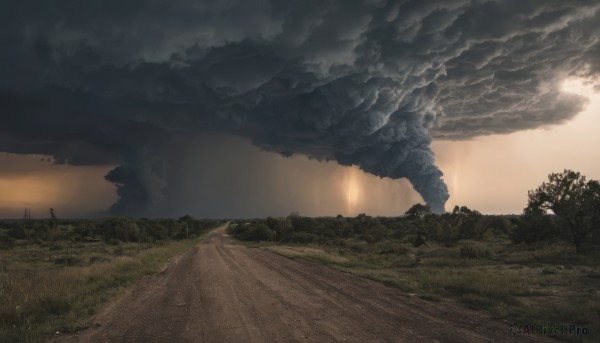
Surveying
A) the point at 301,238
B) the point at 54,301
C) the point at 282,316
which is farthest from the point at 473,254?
the point at 301,238

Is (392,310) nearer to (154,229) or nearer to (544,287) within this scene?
(544,287)

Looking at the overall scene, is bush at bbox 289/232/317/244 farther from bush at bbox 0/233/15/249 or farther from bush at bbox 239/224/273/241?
bush at bbox 0/233/15/249

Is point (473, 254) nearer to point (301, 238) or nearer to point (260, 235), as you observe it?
point (301, 238)

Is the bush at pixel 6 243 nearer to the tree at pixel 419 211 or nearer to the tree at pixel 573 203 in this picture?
the tree at pixel 573 203

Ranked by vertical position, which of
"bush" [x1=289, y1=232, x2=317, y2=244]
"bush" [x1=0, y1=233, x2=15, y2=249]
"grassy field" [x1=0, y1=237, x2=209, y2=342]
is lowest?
"bush" [x1=289, y1=232, x2=317, y2=244]

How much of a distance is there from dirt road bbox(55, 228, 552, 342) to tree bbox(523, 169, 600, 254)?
2421cm

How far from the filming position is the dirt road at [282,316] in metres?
9.97

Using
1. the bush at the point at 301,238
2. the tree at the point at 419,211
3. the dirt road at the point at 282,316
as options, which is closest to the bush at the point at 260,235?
the bush at the point at 301,238

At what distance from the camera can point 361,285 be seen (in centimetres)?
1825

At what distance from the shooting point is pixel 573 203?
3406 centimetres

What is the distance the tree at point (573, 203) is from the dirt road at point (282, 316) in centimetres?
2421

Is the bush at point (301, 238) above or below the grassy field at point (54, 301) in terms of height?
below

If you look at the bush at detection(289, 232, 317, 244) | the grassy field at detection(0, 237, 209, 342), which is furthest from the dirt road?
the bush at detection(289, 232, 317, 244)

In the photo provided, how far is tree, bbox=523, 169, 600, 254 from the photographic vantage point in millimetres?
34031
